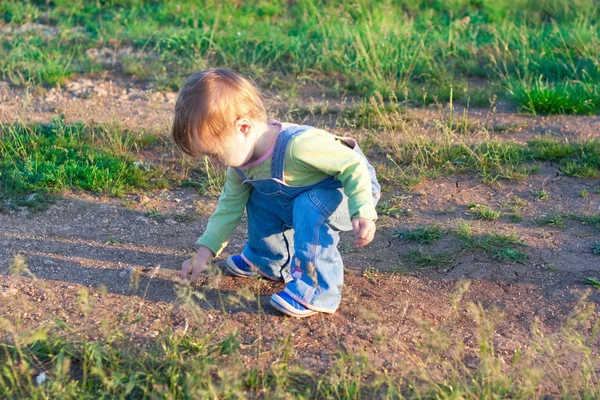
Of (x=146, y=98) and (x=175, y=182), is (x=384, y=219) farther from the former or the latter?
(x=146, y=98)

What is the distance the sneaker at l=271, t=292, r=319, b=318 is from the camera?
325 cm

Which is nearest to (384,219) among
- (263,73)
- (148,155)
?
(148,155)

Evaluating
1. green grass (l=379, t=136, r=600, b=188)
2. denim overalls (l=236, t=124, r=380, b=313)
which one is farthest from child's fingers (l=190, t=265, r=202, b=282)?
green grass (l=379, t=136, r=600, b=188)

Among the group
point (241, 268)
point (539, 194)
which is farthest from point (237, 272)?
point (539, 194)

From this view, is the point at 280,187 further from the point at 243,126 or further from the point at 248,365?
the point at 248,365

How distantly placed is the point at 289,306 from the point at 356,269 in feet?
2.19

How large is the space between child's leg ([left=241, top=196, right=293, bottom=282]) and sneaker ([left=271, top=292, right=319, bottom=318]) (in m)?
0.32

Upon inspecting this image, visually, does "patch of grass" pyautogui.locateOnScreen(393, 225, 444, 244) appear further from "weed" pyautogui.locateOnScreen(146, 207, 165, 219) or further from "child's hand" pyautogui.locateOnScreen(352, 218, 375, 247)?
"weed" pyautogui.locateOnScreen(146, 207, 165, 219)

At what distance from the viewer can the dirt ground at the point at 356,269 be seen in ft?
10.6

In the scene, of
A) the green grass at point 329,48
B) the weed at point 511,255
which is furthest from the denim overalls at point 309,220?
the green grass at point 329,48

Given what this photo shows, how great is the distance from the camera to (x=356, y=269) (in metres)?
3.82

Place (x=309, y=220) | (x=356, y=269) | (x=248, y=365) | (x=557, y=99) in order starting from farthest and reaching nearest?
(x=557, y=99) < (x=356, y=269) < (x=309, y=220) < (x=248, y=365)

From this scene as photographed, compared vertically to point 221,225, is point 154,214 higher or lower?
lower

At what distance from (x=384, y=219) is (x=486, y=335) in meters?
1.76
